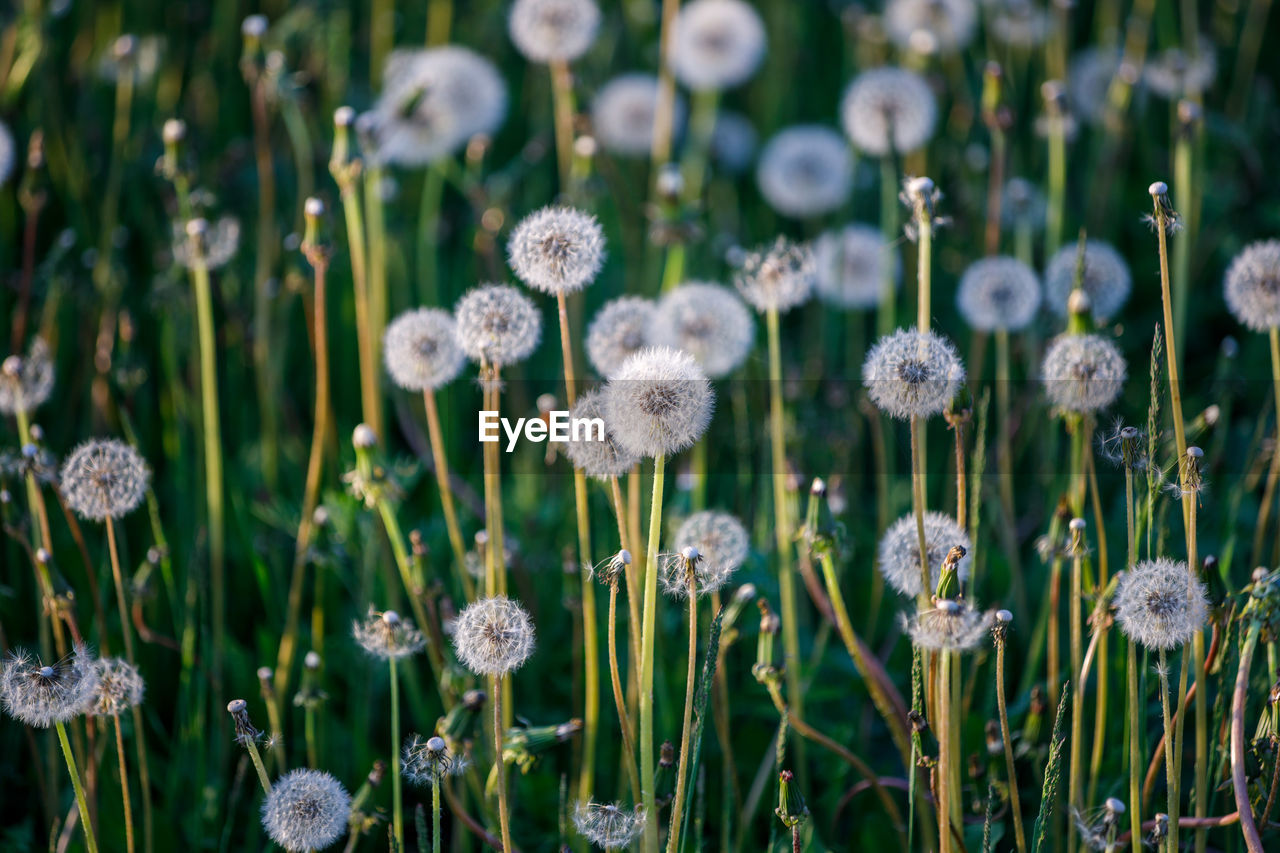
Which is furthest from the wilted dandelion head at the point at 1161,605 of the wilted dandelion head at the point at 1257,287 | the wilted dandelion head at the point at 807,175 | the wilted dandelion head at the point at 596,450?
the wilted dandelion head at the point at 807,175

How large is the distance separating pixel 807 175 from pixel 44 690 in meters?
2.44

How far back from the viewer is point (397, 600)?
1915 mm

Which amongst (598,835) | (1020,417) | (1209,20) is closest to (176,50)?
(1020,417)

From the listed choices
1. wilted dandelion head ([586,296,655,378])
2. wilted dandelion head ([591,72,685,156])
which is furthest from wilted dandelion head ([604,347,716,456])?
wilted dandelion head ([591,72,685,156])

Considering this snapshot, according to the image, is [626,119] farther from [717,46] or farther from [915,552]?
[915,552]

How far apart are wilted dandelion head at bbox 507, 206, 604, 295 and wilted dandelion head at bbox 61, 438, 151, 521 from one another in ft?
2.28

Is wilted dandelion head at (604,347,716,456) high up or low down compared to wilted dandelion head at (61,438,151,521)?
up

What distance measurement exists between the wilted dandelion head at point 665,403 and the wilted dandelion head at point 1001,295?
1.05 meters

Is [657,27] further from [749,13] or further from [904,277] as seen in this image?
[904,277]

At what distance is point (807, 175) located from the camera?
3047 mm

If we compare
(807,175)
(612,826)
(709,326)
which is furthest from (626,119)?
(612,826)

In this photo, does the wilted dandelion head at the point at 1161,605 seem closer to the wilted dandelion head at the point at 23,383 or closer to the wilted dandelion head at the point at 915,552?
the wilted dandelion head at the point at 915,552

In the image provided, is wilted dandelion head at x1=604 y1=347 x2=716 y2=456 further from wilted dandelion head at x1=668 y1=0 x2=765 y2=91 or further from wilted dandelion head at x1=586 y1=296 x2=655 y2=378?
wilted dandelion head at x1=668 y1=0 x2=765 y2=91

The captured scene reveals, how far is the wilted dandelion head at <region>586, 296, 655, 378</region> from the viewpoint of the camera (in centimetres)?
170
